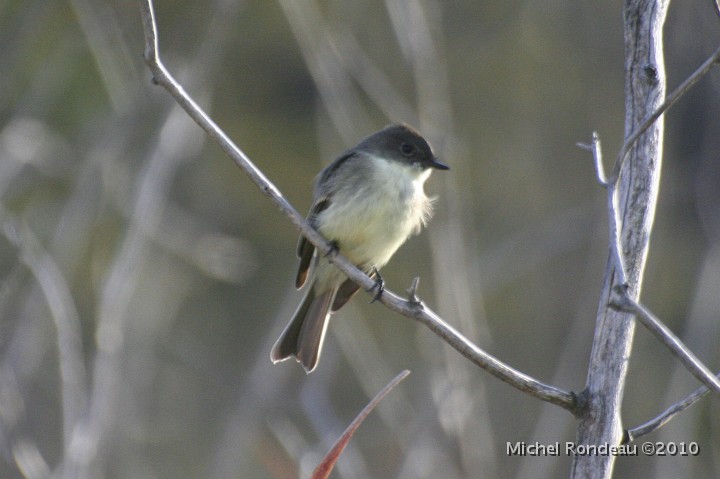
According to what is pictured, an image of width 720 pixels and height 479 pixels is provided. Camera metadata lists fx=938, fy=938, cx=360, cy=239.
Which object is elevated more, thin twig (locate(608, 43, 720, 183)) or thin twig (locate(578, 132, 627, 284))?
thin twig (locate(608, 43, 720, 183))

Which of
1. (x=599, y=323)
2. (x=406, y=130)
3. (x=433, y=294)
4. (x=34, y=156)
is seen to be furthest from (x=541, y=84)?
(x=599, y=323)

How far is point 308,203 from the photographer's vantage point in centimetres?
728

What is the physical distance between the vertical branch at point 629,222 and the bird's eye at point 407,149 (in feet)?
6.60

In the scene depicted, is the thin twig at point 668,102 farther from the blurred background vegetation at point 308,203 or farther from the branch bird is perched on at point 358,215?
the blurred background vegetation at point 308,203

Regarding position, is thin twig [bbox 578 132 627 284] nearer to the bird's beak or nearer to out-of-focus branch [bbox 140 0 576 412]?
out-of-focus branch [bbox 140 0 576 412]

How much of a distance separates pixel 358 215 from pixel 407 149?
0.52 m

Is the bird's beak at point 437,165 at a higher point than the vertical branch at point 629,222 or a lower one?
lower

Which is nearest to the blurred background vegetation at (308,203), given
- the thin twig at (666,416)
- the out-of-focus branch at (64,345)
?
the out-of-focus branch at (64,345)

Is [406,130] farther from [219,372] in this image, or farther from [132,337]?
[219,372]

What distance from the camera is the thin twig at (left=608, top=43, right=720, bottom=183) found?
70.2 inches

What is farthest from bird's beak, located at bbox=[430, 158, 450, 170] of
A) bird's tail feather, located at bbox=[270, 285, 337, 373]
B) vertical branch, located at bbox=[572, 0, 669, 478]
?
vertical branch, located at bbox=[572, 0, 669, 478]

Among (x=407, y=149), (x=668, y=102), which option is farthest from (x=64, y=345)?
(x=668, y=102)

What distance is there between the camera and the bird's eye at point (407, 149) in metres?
4.09

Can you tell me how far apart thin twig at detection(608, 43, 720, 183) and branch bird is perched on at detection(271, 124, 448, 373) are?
190 cm
